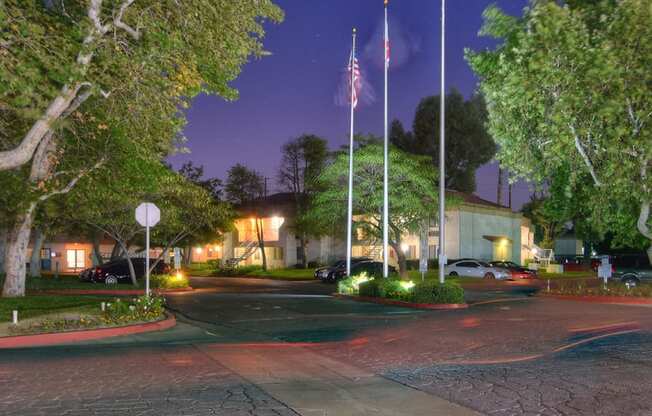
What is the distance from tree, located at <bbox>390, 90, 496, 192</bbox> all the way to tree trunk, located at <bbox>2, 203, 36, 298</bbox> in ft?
168

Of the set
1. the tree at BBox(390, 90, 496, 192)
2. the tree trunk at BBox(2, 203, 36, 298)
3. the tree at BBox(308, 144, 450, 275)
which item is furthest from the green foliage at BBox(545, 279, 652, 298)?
the tree at BBox(390, 90, 496, 192)

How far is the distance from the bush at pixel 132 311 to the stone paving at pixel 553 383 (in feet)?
26.0

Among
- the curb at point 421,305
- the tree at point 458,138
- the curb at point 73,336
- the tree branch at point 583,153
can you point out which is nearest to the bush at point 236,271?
the tree at point 458,138

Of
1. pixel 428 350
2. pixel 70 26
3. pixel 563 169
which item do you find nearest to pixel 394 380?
pixel 428 350

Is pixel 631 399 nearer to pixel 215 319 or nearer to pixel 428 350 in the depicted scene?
pixel 428 350

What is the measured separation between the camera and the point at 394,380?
920cm

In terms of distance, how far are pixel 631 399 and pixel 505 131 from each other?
13.7 m

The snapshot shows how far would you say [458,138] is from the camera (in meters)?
66.6

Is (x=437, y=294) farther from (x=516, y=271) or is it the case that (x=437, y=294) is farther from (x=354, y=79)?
(x=516, y=271)

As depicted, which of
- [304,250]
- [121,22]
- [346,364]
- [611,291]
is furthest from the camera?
[304,250]

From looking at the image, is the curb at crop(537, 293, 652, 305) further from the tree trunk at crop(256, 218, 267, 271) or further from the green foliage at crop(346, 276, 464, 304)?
the tree trunk at crop(256, 218, 267, 271)

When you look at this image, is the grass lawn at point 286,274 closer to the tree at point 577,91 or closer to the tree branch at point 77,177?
the tree at point 577,91

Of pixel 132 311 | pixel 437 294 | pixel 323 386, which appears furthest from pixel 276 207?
pixel 323 386

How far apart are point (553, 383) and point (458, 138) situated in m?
59.7
